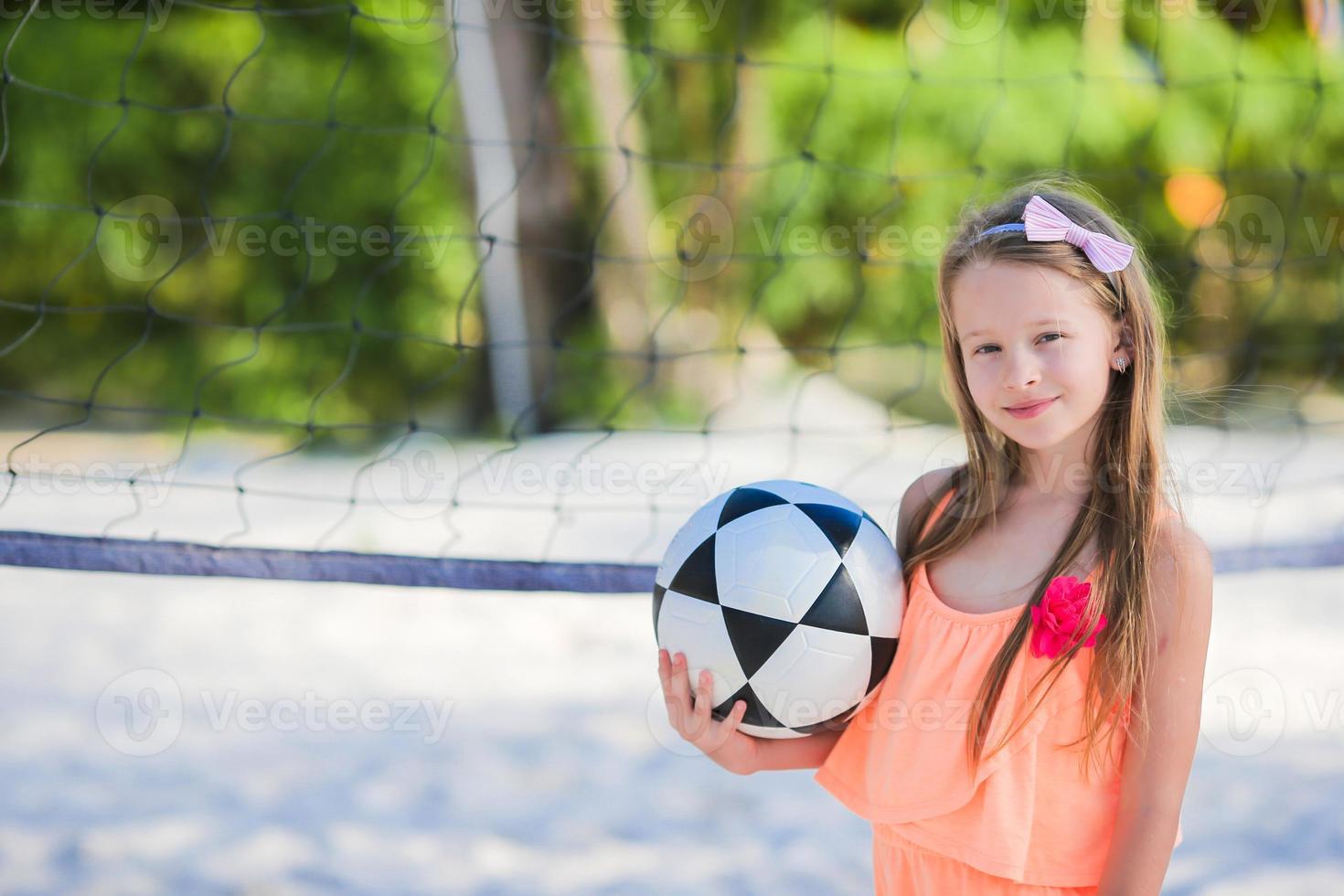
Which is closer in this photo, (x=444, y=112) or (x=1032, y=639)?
(x=1032, y=639)

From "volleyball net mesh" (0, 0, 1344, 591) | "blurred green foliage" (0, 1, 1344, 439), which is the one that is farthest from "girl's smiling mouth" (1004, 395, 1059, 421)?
"blurred green foliage" (0, 1, 1344, 439)

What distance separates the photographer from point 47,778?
7.29ft

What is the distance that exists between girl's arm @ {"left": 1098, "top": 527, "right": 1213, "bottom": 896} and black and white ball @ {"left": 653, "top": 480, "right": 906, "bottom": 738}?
263 millimetres

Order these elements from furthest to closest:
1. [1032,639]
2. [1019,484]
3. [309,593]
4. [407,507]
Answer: [407,507] < [309,593] < [1019,484] < [1032,639]

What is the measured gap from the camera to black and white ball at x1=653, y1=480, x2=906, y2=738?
119 cm

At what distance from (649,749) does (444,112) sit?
4.41m

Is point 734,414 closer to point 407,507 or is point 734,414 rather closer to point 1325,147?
point 407,507

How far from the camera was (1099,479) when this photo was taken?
114cm

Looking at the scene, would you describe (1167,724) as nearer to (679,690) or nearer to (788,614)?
(788,614)

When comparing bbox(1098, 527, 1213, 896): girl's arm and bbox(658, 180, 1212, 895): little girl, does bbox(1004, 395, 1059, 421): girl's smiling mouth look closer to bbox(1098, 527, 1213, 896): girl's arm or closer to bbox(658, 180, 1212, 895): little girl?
bbox(658, 180, 1212, 895): little girl

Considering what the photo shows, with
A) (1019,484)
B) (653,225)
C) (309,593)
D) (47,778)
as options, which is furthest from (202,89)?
(1019,484)

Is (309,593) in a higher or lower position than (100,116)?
lower

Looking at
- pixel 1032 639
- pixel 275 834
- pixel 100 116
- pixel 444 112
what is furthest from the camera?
pixel 100 116

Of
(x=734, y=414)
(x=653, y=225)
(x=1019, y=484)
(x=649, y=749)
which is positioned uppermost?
(x=1019, y=484)
